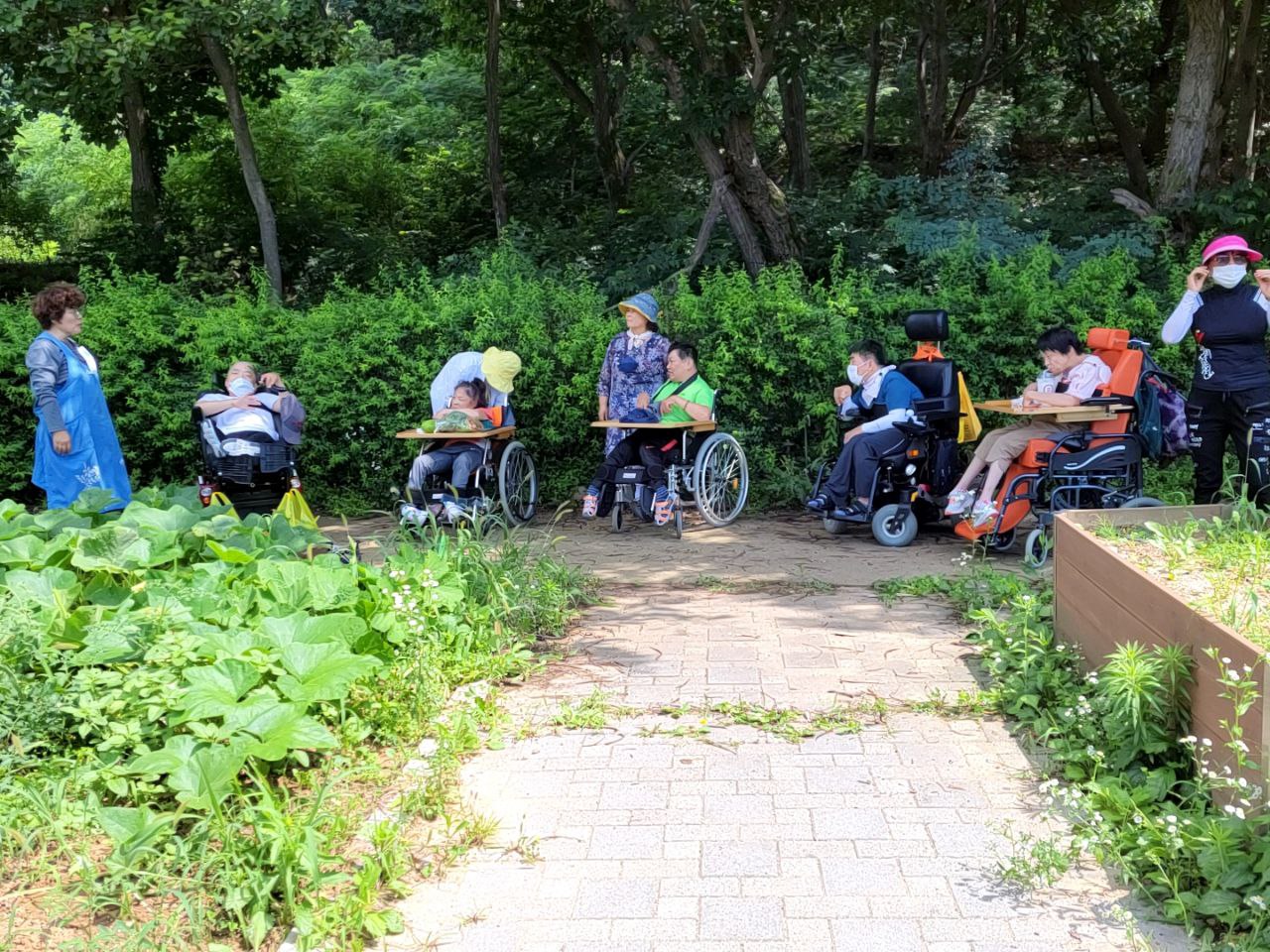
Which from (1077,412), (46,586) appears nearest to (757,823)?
(46,586)

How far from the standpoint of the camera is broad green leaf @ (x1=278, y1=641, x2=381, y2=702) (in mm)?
3932

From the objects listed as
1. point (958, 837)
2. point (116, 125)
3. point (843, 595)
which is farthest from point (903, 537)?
point (116, 125)

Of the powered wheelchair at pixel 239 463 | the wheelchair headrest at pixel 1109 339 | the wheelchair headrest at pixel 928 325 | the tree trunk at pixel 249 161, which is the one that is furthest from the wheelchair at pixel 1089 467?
the tree trunk at pixel 249 161

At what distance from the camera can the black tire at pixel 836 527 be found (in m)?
8.19

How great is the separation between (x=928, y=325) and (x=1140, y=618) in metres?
4.44

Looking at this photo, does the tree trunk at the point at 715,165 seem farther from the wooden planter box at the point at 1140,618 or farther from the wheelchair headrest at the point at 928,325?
the wooden planter box at the point at 1140,618

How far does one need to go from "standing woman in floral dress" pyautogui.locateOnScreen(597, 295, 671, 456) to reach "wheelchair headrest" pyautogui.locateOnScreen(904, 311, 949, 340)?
5.45 ft

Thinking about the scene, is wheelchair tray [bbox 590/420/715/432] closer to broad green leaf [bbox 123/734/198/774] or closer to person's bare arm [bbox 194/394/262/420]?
person's bare arm [bbox 194/394/262/420]

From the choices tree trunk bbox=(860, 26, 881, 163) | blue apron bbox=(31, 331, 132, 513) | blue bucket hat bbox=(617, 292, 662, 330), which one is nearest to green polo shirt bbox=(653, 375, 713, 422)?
blue bucket hat bbox=(617, 292, 662, 330)

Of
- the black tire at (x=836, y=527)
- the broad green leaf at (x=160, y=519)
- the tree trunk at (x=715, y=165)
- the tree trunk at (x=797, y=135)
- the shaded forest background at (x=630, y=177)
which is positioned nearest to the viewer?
the broad green leaf at (x=160, y=519)

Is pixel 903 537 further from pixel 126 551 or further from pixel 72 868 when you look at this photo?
pixel 72 868

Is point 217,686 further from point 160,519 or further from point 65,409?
point 65,409

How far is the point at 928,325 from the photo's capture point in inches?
322

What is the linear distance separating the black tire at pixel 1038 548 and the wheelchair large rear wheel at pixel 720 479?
209cm
